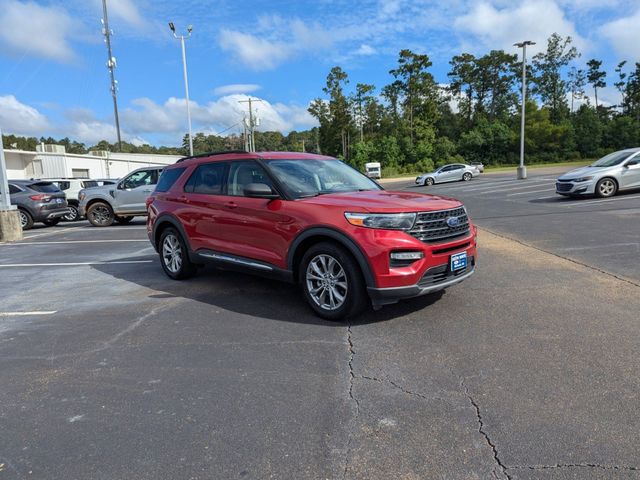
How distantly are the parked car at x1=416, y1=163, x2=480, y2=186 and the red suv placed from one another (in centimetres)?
3348

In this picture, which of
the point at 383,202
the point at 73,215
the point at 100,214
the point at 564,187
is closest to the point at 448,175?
the point at 564,187

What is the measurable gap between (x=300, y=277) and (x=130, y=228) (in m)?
11.2

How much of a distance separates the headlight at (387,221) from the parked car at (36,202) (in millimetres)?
14759

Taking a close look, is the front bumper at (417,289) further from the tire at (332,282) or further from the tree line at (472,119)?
the tree line at (472,119)

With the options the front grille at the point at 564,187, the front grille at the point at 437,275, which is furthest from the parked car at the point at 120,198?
the front grille at the point at 564,187

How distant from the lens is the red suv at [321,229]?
14.5 feet

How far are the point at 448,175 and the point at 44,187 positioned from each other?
101ft

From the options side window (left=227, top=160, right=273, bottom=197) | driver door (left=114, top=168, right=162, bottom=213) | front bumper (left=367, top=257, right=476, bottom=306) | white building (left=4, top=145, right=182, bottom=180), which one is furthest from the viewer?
white building (left=4, top=145, right=182, bottom=180)

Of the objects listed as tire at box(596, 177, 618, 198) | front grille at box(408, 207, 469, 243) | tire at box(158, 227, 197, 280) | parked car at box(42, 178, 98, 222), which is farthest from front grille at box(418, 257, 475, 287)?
parked car at box(42, 178, 98, 222)

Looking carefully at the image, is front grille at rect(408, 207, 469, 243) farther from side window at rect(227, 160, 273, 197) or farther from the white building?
the white building

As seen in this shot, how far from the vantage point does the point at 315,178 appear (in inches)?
222

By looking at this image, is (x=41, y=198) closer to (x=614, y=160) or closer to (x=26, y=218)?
(x=26, y=218)

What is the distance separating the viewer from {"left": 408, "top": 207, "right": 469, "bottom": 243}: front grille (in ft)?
14.7

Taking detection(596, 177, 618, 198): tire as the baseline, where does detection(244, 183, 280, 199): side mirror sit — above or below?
above
